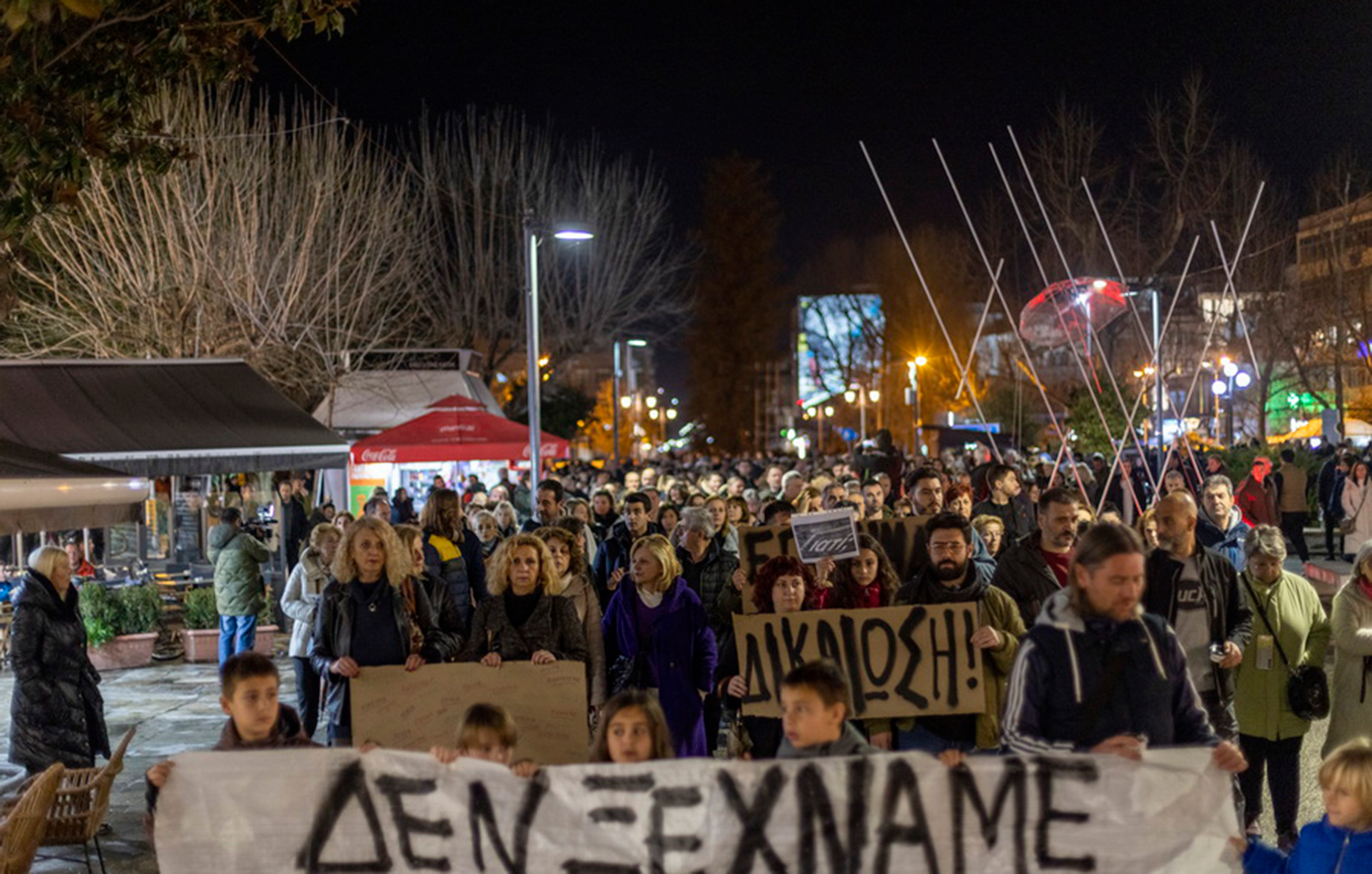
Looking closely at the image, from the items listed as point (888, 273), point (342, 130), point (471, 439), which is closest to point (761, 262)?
point (888, 273)

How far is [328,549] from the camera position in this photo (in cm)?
1002

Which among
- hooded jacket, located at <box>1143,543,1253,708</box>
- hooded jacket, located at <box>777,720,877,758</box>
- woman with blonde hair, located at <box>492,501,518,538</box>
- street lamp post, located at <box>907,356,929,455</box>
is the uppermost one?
street lamp post, located at <box>907,356,929,455</box>

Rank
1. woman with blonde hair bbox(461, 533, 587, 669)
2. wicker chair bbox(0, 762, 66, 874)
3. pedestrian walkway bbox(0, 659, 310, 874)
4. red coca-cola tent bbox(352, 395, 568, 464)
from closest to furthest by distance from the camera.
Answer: wicker chair bbox(0, 762, 66, 874) → woman with blonde hair bbox(461, 533, 587, 669) → pedestrian walkway bbox(0, 659, 310, 874) → red coca-cola tent bbox(352, 395, 568, 464)

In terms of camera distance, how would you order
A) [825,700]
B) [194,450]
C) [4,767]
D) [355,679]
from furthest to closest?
[194,450] < [4,767] < [355,679] < [825,700]

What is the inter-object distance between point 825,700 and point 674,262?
1491 inches

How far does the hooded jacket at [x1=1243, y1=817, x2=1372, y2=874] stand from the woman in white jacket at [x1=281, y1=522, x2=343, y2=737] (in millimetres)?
6219

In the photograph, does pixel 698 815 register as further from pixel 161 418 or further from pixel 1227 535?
pixel 161 418

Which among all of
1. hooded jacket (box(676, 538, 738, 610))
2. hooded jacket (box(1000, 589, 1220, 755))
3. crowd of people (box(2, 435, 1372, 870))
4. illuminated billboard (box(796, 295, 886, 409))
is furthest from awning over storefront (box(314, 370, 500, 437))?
illuminated billboard (box(796, 295, 886, 409))

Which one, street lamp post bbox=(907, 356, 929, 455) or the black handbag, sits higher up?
street lamp post bbox=(907, 356, 929, 455)

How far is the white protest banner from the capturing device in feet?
16.0

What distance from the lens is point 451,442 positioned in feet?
70.3

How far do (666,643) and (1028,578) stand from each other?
1.89 meters

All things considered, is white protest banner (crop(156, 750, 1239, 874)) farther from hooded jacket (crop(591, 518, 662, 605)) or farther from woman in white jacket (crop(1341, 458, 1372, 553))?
woman in white jacket (crop(1341, 458, 1372, 553))

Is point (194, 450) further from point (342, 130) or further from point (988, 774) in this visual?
point (342, 130)
